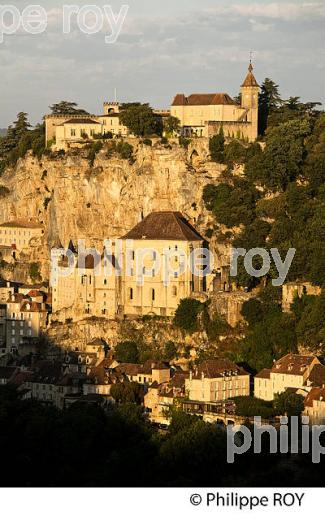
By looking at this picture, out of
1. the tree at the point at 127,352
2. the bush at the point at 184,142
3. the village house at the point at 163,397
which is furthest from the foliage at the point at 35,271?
the village house at the point at 163,397

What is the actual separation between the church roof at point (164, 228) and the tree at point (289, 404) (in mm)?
13041

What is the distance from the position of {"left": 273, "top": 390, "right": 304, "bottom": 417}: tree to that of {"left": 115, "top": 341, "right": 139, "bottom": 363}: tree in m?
10.9

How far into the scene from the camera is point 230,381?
274ft

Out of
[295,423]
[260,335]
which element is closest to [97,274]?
[260,335]

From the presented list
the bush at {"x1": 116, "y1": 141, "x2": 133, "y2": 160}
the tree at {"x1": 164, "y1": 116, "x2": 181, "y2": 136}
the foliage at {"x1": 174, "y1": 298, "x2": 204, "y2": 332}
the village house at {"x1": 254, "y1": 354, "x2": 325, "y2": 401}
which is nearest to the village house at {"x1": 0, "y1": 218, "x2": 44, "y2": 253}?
the bush at {"x1": 116, "y1": 141, "x2": 133, "y2": 160}

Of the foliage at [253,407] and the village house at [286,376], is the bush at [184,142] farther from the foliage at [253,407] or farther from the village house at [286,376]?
the foliage at [253,407]

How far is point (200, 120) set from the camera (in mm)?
98125

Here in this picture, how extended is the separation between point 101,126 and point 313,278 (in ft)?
54.5

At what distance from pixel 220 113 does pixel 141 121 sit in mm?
3904

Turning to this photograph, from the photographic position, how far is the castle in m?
97.1

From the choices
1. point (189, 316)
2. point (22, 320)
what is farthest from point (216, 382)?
point (22, 320)

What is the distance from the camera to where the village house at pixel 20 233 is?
10169 cm

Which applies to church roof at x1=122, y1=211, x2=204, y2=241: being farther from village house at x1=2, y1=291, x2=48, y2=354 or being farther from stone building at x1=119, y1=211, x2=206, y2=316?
village house at x1=2, y1=291, x2=48, y2=354

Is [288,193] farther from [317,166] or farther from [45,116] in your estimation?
[45,116]
